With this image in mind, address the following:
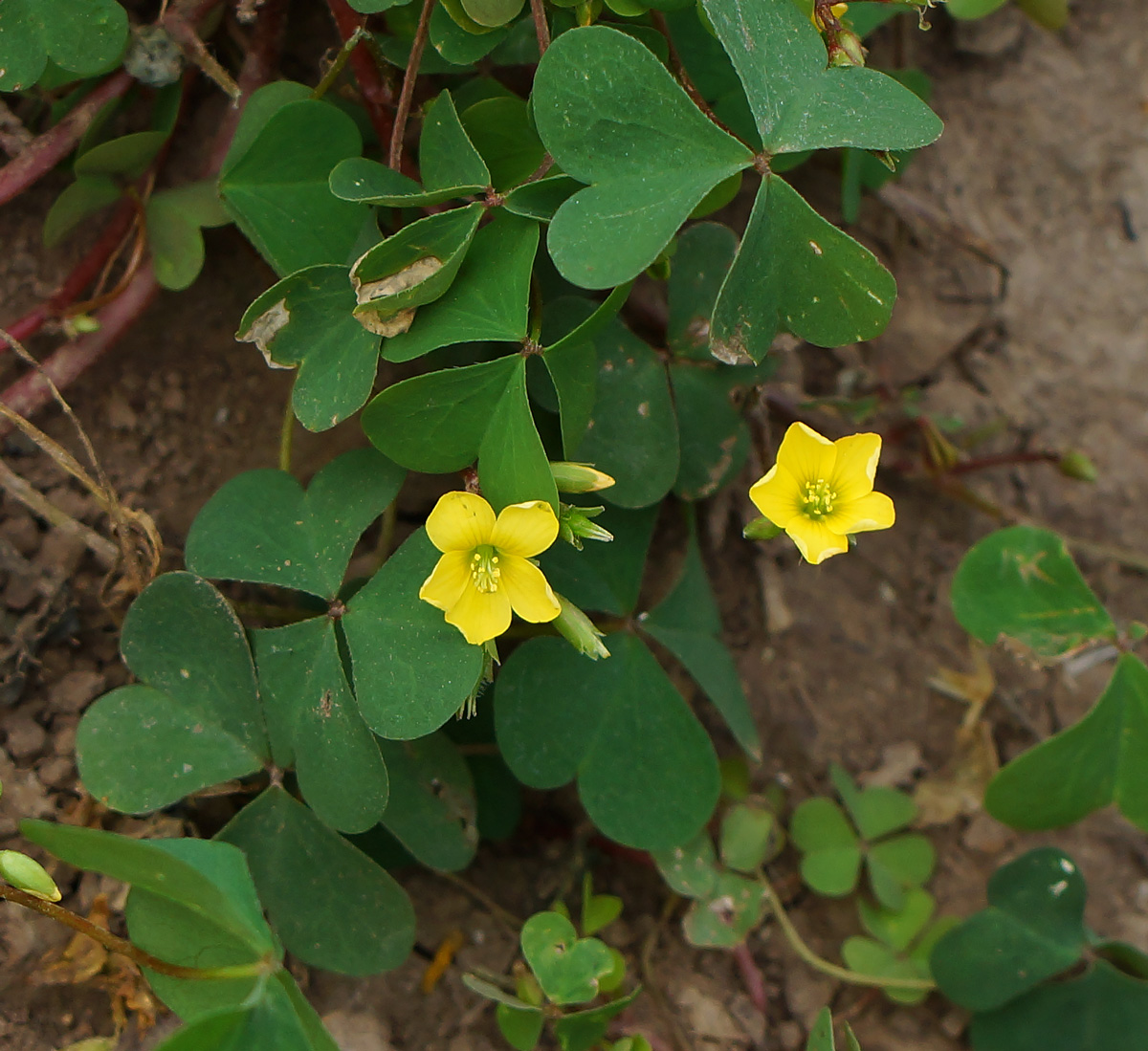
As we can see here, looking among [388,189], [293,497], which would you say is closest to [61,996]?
[293,497]

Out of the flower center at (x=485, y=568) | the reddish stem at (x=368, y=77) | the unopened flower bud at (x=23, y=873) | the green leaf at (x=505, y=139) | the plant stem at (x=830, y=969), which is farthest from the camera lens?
the plant stem at (x=830, y=969)

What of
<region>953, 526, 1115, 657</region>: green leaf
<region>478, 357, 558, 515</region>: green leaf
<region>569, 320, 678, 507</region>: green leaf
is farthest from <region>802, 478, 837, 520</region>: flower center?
<region>953, 526, 1115, 657</region>: green leaf

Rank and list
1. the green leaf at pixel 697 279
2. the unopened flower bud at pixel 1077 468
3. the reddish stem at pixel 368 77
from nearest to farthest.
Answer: the reddish stem at pixel 368 77, the green leaf at pixel 697 279, the unopened flower bud at pixel 1077 468

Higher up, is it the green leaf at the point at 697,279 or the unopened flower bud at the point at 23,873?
the green leaf at the point at 697,279

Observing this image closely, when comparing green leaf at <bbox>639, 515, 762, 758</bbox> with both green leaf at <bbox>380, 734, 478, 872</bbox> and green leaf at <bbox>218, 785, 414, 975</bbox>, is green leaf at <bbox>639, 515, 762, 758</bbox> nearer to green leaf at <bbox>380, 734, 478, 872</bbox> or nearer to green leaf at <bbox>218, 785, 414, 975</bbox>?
green leaf at <bbox>380, 734, 478, 872</bbox>

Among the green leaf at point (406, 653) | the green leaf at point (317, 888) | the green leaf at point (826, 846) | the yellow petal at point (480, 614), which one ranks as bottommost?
the green leaf at point (826, 846)

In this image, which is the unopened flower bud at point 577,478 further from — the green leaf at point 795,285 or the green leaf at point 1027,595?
the green leaf at point 1027,595

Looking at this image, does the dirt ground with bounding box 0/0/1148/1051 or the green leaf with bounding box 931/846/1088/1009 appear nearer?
the dirt ground with bounding box 0/0/1148/1051

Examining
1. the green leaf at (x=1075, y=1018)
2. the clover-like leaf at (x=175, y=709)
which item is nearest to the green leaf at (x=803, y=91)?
the clover-like leaf at (x=175, y=709)
